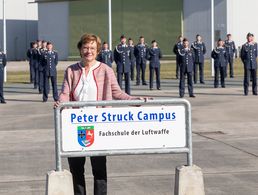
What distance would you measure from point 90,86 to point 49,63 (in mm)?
15042

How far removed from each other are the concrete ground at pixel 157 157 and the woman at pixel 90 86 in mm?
1440

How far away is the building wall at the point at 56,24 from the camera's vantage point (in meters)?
64.1

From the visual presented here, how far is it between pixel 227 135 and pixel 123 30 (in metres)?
46.8

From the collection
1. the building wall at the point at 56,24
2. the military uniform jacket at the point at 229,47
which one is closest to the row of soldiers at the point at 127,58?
the military uniform jacket at the point at 229,47

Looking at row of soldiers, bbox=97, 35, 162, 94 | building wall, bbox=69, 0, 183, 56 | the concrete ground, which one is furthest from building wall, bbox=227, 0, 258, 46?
the concrete ground

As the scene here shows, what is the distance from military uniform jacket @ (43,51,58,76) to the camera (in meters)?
22.6

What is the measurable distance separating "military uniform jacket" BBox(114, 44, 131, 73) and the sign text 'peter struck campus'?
57.5 feet

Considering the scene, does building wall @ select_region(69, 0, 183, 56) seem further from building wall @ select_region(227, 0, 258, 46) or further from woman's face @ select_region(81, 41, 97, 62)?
woman's face @ select_region(81, 41, 97, 62)

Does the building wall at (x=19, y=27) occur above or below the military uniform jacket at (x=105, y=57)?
above

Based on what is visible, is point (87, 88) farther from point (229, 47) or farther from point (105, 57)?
point (229, 47)

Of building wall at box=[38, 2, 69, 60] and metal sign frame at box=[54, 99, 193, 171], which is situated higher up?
building wall at box=[38, 2, 69, 60]

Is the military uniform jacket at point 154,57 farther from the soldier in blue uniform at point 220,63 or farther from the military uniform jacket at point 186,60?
the military uniform jacket at point 186,60

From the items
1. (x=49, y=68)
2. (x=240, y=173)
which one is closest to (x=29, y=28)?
(x=49, y=68)

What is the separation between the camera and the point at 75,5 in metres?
63.4
